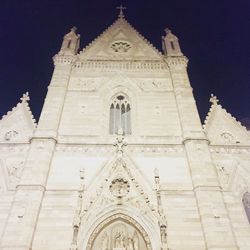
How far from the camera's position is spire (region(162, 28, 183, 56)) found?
20325mm

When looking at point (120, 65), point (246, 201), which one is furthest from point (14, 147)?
point (246, 201)

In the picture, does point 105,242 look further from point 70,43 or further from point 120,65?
point 70,43

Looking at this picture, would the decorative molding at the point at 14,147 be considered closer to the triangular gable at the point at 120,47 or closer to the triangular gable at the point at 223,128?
the triangular gable at the point at 120,47

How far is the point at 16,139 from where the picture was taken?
14922 mm

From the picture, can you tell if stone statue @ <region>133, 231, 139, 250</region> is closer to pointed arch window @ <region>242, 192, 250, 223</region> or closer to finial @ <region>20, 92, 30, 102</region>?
pointed arch window @ <region>242, 192, 250, 223</region>

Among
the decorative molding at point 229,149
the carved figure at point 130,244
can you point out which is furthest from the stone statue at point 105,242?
the decorative molding at point 229,149

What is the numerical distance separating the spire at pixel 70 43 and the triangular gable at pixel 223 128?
10447mm

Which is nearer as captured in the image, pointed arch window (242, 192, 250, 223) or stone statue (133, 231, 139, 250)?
stone statue (133, 231, 139, 250)

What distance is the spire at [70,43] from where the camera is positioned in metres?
20.1

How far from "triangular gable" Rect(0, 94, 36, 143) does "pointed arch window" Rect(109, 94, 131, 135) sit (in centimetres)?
434

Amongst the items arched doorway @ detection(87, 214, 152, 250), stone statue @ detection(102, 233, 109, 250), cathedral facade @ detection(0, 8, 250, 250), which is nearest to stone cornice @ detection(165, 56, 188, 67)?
cathedral facade @ detection(0, 8, 250, 250)

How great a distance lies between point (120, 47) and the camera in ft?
70.9

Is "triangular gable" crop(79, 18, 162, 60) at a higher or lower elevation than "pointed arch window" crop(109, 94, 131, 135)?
higher

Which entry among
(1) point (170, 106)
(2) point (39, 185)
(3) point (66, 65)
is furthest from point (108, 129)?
(3) point (66, 65)
